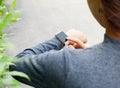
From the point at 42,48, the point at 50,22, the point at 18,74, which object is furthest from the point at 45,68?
the point at 50,22

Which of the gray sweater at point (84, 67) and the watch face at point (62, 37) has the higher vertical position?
the gray sweater at point (84, 67)

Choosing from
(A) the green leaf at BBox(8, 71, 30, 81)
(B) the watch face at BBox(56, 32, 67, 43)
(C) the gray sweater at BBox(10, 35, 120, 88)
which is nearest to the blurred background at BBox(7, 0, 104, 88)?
(B) the watch face at BBox(56, 32, 67, 43)

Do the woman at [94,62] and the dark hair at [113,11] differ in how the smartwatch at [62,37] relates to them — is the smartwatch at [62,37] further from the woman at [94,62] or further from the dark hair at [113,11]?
the dark hair at [113,11]

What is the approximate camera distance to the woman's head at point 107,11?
1452 mm

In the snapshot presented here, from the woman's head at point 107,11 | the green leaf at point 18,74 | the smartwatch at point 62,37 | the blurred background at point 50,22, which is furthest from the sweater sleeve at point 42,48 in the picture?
the blurred background at point 50,22

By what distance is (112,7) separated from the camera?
146cm

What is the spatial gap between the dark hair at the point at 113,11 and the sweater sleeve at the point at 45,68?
24cm

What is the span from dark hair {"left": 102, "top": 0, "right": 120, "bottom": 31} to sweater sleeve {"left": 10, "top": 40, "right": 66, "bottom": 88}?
0.24 meters

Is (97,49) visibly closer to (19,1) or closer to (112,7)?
(112,7)

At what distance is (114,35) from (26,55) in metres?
0.45

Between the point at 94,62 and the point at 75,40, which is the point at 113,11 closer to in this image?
the point at 94,62

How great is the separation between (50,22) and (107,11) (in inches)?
282

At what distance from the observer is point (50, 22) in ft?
28.3

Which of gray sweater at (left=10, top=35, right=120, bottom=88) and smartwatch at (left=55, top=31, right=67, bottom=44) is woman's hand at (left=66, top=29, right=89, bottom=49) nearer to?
smartwatch at (left=55, top=31, right=67, bottom=44)
